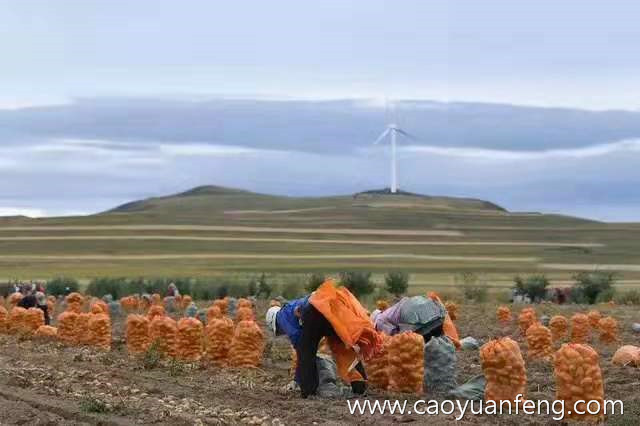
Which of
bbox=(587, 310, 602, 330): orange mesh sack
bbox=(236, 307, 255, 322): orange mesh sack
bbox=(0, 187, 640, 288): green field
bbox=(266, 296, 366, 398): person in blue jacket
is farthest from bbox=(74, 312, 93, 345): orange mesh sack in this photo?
bbox=(0, 187, 640, 288): green field

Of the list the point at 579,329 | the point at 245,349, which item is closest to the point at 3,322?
the point at 245,349

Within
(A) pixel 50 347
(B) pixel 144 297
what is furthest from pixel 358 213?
(A) pixel 50 347

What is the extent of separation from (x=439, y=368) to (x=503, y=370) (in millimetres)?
1371

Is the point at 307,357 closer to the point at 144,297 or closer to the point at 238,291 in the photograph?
the point at 144,297

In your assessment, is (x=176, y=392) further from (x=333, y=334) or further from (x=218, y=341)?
(x=218, y=341)

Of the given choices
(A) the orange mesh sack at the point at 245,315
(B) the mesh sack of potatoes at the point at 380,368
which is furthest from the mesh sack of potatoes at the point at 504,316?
(B) the mesh sack of potatoes at the point at 380,368

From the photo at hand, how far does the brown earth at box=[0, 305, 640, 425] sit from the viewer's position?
11492mm

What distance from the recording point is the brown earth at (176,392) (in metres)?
11.5

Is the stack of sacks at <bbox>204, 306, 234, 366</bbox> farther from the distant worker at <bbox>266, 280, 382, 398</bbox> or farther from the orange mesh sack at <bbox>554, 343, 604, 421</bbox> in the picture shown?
the orange mesh sack at <bbox>554, 343, 604, 421</bbox>

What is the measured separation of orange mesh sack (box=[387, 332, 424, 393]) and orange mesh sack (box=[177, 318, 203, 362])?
434 centimetres

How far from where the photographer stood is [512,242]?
78312 mm

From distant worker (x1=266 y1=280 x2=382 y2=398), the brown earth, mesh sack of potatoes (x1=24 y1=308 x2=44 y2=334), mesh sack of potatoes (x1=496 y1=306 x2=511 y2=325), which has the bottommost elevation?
mesh sack of potatoes (x1=496 y1=306 x2=511 y2=325)

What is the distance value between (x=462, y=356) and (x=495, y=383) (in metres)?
5.60

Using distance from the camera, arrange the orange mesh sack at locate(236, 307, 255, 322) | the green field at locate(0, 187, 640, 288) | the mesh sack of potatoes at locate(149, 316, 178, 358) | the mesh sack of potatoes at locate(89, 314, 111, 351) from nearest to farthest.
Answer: the mesh sack of potatoes at locate(149, 316, 178, 358) < the mesh sack of potatoes at locate(89, 314, 111, 351) < the orange mesh sack at locate(236, 307, 255, 322) < the green field at locate(0, 187, 640, 288)
